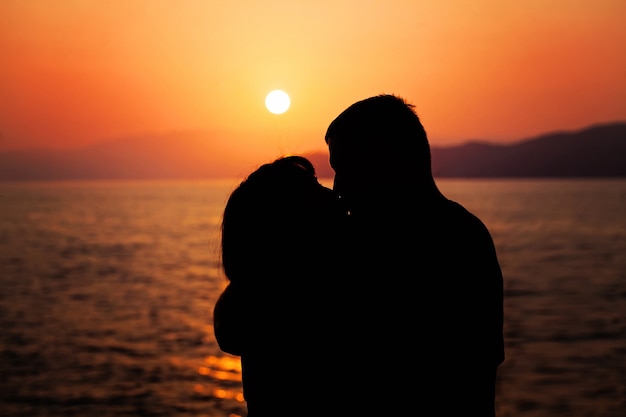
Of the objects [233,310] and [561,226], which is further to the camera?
[561,226]

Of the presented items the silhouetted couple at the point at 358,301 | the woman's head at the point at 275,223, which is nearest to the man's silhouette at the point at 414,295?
the silhouetted couple at the point at 358,301

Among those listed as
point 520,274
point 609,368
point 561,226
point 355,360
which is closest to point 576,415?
point 609,368

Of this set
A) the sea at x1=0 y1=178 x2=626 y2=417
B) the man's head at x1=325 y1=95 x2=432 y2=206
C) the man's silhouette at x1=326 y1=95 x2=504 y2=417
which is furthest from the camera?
the sea at x1=0 y1=178 x2=626 y2=417

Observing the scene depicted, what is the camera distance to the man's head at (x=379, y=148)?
2.49 m

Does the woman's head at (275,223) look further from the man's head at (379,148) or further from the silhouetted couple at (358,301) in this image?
the man's head at (379,148)

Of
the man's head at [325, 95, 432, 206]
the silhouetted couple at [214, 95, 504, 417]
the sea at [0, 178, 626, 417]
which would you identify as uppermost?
the man's head at [325, 95, 432, 206]

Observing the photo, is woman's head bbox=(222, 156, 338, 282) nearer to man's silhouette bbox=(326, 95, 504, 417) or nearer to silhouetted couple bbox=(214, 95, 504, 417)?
silhouetted couple bbox=(214, 95, 504, 417)

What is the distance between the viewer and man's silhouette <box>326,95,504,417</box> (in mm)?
2373

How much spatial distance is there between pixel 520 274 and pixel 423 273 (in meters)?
33.1

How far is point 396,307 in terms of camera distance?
93.8 inches

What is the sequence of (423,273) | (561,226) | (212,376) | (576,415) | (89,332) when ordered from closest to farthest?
(423,273)
(576,415)
(212,376)
(89,332)
(561,226)

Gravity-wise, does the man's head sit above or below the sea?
above

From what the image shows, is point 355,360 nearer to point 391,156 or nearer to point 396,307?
point 396,307

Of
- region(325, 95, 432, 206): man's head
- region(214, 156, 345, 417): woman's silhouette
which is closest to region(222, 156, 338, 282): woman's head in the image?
region(214, 156, 345, 417): woman's silhouette
